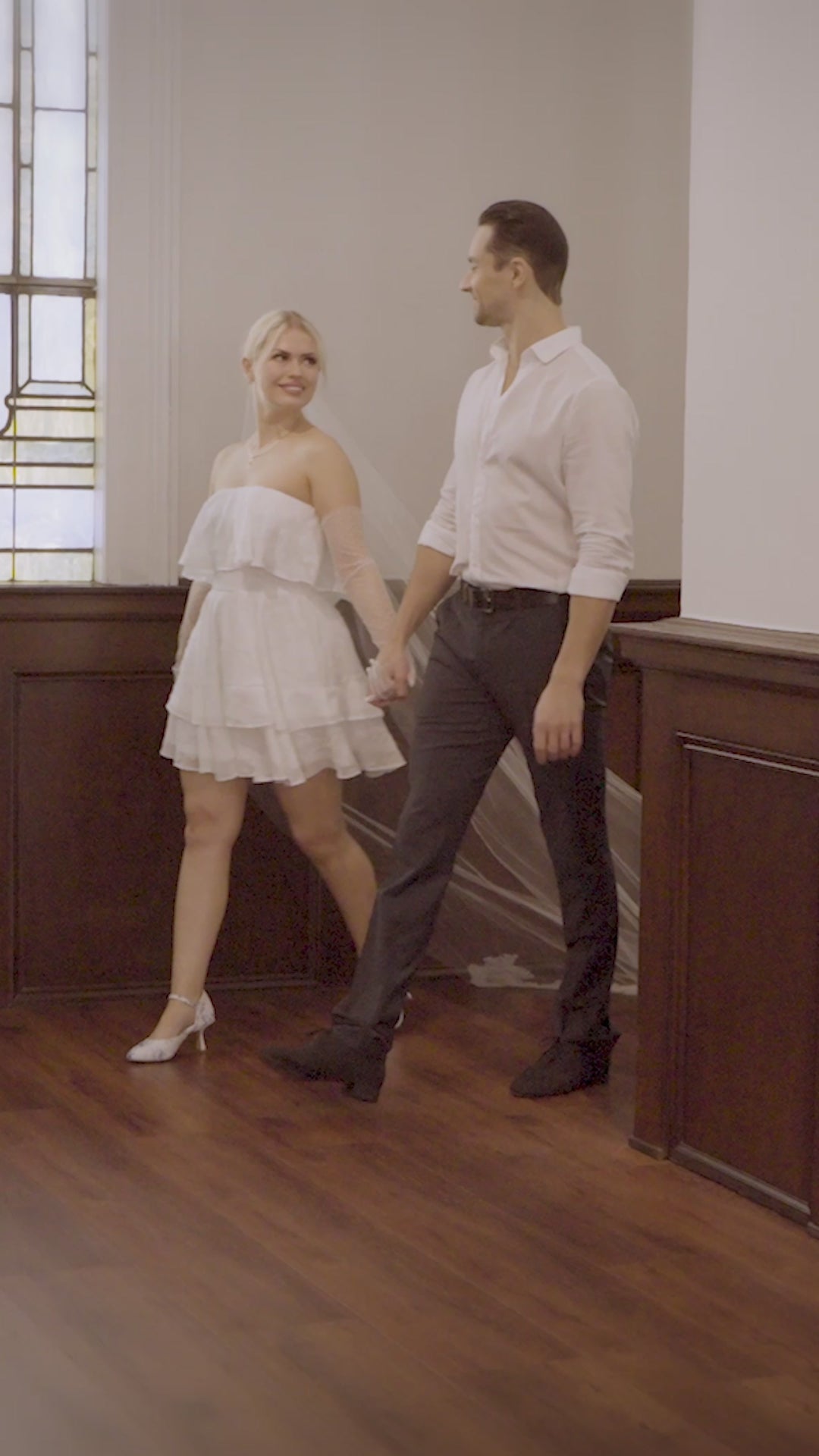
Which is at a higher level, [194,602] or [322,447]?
[322,447]

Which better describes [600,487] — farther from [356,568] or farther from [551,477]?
[356,568]

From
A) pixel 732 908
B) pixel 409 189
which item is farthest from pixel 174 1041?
pixel 409 189

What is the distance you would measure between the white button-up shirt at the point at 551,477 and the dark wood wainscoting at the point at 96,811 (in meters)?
1.21

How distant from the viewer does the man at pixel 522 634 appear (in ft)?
11.8

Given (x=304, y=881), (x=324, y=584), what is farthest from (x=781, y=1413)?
(x=304, y=881)

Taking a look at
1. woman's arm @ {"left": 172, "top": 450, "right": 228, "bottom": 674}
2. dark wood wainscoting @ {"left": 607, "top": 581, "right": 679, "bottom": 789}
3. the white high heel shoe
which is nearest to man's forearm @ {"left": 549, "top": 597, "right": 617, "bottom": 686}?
woman's arm @ {"left": 172, "top": 450, "right": 228, "bottom": 674}

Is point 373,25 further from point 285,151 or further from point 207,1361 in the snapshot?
point 207,1361

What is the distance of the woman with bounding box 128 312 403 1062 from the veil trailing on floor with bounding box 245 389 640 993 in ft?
1.77

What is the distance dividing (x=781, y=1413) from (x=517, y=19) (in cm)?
358

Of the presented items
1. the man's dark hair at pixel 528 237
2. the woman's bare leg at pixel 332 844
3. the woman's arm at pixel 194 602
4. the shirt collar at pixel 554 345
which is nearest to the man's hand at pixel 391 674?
the woman's bare leg at pixel 332 844

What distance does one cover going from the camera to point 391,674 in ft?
12.9

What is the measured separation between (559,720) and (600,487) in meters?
0.42

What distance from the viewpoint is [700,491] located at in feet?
11.2

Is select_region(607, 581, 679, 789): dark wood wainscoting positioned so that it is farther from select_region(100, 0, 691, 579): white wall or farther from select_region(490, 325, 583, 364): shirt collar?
select_region(490, 325, 583, 364): shirt collar
